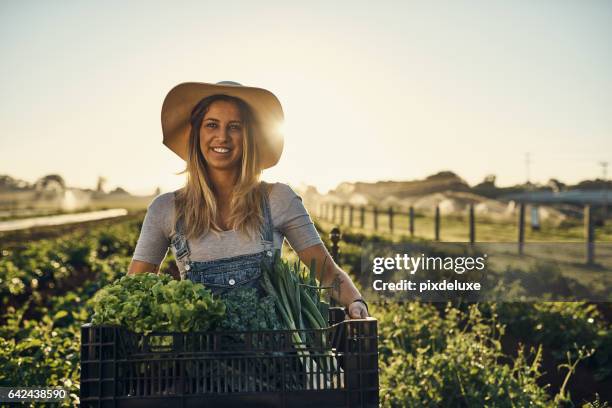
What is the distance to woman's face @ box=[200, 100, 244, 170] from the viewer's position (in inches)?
121

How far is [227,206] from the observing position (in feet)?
10.2

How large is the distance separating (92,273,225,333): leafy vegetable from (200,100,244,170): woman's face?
95 cm

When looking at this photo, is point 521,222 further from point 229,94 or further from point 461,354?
point 229,94

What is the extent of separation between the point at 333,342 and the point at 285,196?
3.02 feet

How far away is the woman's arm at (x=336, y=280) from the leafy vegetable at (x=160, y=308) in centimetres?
59

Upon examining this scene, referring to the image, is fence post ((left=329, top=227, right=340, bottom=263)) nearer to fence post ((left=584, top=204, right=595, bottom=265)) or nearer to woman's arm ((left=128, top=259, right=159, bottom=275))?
woman's arm ((left=128, top=259, right=159, bottom=275))

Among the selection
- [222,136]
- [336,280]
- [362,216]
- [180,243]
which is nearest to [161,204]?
[180,243]

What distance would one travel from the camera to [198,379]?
6.88 ft

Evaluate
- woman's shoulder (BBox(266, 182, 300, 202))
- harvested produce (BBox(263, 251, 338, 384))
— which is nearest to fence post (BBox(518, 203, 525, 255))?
woman's shoulder (BBox(266, 182, 300, 202))

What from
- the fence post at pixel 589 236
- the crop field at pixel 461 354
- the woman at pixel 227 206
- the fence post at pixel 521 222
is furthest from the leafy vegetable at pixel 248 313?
the fence post at pixel 521 222

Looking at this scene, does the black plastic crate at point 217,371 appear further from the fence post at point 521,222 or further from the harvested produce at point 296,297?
the fence post at point 521,222

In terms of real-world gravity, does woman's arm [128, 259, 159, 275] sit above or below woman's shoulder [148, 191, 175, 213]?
below

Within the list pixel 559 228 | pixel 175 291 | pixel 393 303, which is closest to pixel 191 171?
pixel 175 291

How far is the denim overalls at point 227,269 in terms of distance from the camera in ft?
9.23
